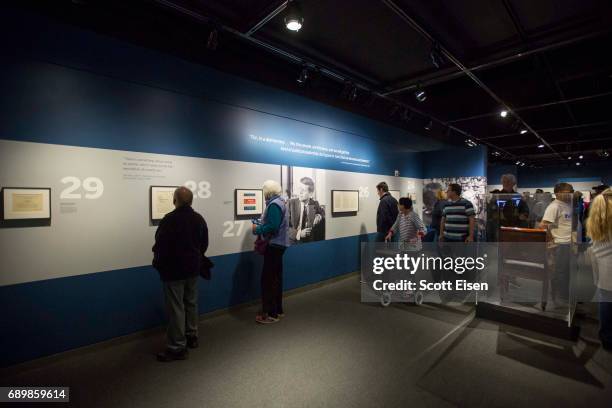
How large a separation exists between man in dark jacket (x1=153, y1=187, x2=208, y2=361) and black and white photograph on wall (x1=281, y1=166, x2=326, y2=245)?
190 centimetres

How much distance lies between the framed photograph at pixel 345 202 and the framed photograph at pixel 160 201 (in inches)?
113

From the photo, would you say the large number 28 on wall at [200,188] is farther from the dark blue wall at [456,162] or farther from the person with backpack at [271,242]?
the dark blue wall at [456,162]

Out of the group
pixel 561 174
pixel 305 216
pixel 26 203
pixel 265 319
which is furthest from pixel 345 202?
pixel 561 174

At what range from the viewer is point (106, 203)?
118 inches

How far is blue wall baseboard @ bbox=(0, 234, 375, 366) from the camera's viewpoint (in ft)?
8.47

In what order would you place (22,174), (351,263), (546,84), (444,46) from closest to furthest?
(22,174), (444,46), (546,84), (351,263)

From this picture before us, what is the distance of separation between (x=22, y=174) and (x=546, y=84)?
25.0 ft

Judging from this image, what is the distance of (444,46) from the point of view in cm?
382

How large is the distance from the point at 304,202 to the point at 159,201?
7.44ft

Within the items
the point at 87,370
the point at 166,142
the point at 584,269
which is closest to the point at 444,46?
the point at 166,142

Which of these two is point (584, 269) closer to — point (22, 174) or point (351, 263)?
point (351, 263)

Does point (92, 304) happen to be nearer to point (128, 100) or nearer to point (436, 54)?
point (128, 100)

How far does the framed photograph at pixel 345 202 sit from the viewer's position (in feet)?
17.9

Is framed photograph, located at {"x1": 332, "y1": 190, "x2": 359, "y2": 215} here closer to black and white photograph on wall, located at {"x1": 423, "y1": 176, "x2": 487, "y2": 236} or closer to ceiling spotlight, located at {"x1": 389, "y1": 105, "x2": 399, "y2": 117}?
ceiling spotlight, located at {"x1": 389, "y1": 105, "x2": 399, "y2": 117}
